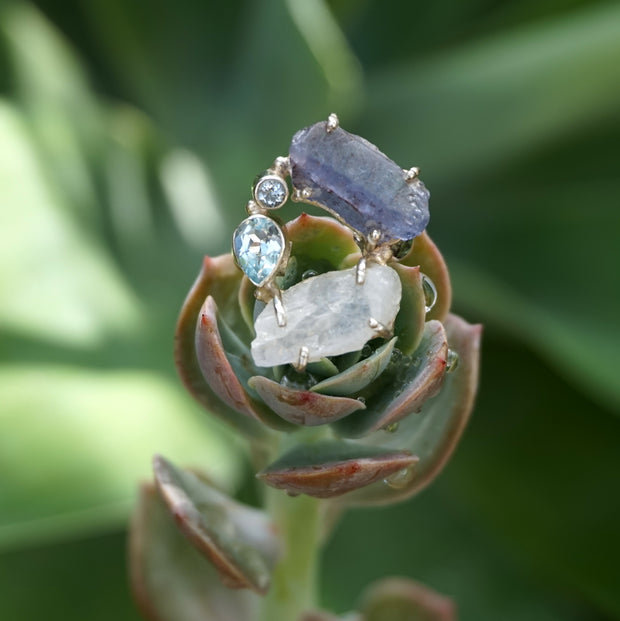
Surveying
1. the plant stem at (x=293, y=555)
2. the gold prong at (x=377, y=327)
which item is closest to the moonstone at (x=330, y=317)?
the gold prong at (x=377, y=327)

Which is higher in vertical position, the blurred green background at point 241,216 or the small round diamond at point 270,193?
the small round diamond at point 270,193

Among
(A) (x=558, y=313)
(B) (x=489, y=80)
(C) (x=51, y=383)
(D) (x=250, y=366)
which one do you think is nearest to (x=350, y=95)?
(B) (x=489, y=80)

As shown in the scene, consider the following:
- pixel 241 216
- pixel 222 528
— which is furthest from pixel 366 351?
pixel 241 216

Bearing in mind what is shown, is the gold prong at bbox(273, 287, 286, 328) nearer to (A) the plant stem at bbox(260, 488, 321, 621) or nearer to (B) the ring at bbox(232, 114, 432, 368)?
(B) the ring at bbox(232, 114, 432, 368)

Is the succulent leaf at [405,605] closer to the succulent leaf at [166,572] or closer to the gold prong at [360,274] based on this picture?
the succulent leaf at [166,572]

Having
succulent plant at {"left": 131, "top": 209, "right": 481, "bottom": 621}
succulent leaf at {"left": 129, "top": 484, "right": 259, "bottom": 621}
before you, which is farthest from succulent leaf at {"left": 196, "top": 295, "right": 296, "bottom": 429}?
succulent leaf at {"left": 129, "top": 484, "right": 259, "bottom": 621}

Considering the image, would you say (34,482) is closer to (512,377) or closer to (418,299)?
(418,299)

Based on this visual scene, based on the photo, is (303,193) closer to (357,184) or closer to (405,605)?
(357,184)
